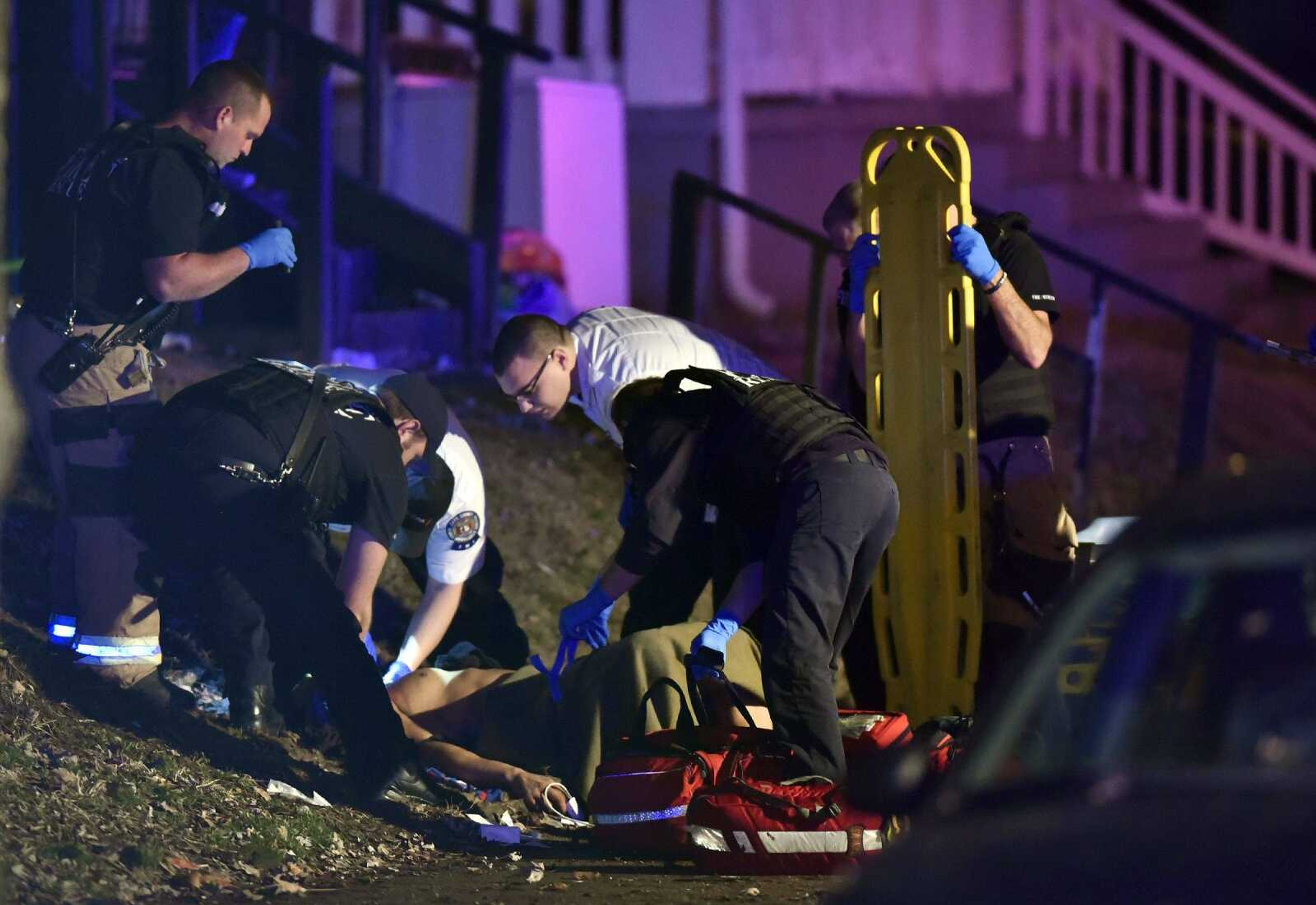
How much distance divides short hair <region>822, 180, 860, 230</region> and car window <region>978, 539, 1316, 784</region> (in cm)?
343

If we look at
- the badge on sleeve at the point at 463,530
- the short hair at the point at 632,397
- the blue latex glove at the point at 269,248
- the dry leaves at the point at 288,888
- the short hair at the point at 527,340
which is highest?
the blue latex glove at the point at 269,248

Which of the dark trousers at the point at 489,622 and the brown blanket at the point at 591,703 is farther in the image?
the dark trousers at the point at 489,622

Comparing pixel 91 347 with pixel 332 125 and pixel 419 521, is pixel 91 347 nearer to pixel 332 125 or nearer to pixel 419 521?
pixel 419 521

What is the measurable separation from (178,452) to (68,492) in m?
0.44

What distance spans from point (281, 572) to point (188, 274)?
952mm

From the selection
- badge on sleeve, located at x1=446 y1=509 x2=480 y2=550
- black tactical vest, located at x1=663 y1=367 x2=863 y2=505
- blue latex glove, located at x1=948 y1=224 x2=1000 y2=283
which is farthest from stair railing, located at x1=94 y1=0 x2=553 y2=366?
blue latex glove, located at x1=948 y1=224 x2=1000 y2=283

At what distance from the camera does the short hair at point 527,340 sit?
5988mm

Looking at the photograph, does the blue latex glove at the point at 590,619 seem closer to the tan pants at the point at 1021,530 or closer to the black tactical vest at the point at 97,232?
the tan pants at the point at 1021,530

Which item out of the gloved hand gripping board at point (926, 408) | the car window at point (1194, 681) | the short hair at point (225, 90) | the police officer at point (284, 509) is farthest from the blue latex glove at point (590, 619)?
the car window at point (1194, 681)

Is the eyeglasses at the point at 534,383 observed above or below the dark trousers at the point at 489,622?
above

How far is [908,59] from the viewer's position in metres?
12.1

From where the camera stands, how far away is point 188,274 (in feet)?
19.6

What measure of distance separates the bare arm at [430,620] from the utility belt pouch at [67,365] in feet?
4.38

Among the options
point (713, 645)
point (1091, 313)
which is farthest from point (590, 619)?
point (1091, 313)
